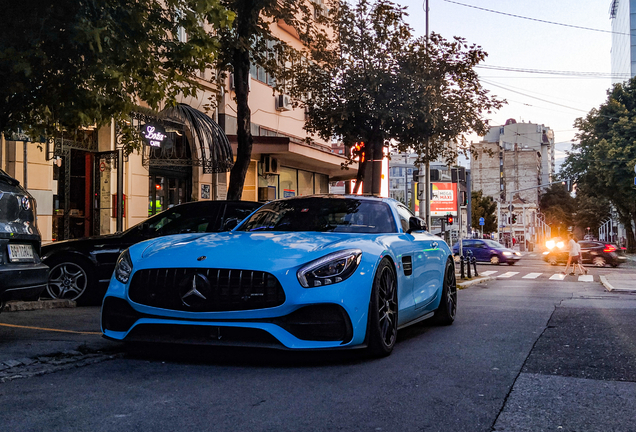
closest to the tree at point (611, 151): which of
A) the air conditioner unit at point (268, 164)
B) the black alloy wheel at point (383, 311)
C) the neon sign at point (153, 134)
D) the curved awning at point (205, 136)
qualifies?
the air conditioner unit at point (268, 164)

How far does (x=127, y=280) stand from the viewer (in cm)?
511

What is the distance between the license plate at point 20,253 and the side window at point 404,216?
3615 mm

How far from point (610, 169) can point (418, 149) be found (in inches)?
1202

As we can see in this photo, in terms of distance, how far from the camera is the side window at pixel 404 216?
6918mm

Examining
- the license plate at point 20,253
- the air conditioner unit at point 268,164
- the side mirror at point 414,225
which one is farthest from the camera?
the air conditioner unit at point 268,164

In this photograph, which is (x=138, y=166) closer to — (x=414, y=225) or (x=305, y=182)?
(x=414, y=225)

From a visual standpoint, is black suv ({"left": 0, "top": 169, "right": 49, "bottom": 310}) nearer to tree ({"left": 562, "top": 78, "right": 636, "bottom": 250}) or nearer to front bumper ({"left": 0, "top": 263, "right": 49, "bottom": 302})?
front bumper ({"left": 0, "top": 263, "right": 49, "bottom": 302})

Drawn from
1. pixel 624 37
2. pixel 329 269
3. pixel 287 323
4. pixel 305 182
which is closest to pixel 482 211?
pixel 624 37

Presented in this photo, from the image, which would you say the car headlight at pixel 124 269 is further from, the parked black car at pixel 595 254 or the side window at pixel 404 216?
the parked black car at pixel 595 254

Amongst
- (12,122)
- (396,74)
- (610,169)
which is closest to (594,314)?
(12,122)

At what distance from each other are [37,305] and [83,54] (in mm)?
3545

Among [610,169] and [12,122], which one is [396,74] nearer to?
[12,122]

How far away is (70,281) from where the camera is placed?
9.33m

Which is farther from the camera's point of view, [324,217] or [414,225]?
[414,225]
